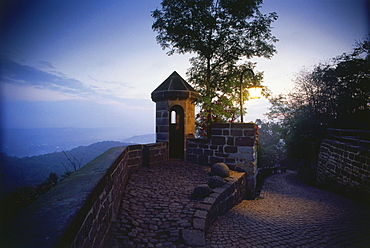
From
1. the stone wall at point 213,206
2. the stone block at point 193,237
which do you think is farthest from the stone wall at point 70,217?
the stone wall at point 213,206

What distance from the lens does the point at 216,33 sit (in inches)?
390

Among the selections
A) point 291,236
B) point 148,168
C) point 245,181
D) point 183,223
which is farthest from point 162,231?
point 245,181

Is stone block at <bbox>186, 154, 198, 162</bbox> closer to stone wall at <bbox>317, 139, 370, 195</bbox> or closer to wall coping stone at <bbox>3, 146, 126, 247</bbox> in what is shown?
wall coping stone at <bbox>3, 146, 126, 247</bbox>

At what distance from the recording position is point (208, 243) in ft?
9.74

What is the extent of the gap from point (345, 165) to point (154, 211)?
9860 millimetres

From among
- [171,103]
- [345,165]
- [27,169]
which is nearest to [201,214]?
[171,103]

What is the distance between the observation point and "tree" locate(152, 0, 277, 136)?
30.9ft

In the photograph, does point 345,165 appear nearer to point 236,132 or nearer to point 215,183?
point 236,132

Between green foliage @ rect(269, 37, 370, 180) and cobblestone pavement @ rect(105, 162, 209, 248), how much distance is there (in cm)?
1324

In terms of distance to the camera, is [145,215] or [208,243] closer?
[208,243]

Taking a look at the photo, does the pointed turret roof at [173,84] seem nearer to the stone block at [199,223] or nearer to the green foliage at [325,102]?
the stone block at [199,223]

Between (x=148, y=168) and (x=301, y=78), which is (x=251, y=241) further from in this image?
(x=301, y=78)

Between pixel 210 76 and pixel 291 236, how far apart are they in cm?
828

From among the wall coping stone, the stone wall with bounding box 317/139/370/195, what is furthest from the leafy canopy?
the wall coping stone
